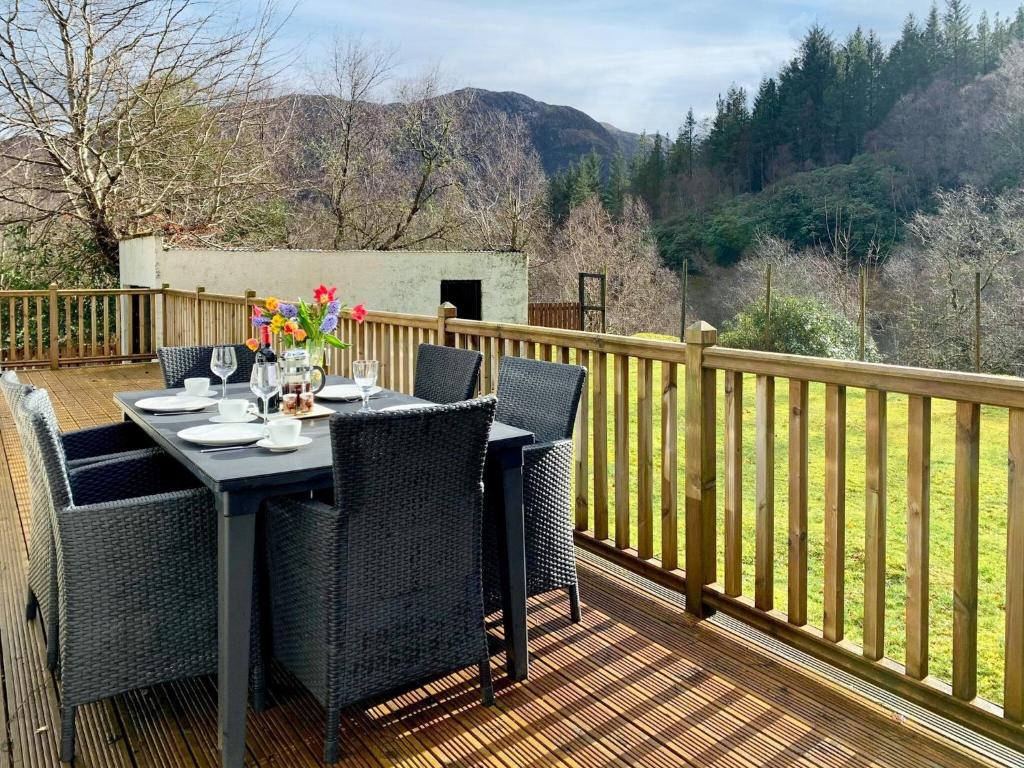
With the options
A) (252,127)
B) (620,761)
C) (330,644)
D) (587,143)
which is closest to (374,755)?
(330,644)

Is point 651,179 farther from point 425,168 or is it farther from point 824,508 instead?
point 824,508

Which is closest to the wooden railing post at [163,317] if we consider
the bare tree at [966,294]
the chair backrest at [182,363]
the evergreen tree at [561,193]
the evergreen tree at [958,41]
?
→ the chair backrest at [182,363]

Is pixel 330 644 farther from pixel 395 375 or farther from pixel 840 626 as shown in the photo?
pixel 395 375

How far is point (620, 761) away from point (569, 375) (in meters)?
1.23

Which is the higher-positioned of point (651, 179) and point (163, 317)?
point (651, 179)

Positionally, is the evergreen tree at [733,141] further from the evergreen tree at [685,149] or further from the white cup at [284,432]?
the white cup at [284,432]

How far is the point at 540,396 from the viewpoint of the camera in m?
2.88

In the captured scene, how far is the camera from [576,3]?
35.2m

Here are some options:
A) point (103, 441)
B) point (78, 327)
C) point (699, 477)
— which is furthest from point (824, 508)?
point (78, 327)

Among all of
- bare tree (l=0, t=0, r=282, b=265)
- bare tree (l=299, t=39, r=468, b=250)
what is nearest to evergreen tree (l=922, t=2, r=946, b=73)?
bare tree (l=299, t=39, r=468, b=250)

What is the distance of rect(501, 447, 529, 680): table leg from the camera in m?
2.36

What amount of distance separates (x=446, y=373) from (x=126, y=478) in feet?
4.29

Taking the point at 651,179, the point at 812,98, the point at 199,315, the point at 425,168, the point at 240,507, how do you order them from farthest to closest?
the point at 651,179, the point at 812,98, the point at 425,168, the point at 199,315, the point at 240,507

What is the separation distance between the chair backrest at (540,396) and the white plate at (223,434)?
91 centimetres
